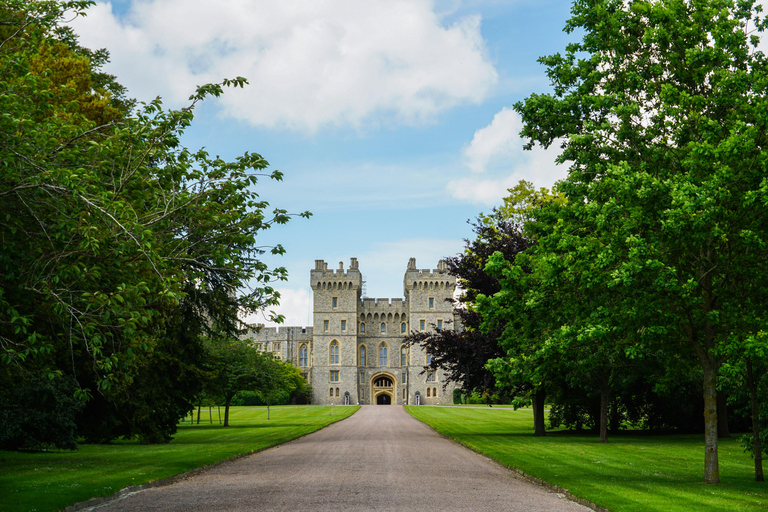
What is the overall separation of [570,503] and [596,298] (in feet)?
14.3

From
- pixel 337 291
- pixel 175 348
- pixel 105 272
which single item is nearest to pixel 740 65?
pixel 105 272

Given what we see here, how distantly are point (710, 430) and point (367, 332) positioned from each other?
3116 inches

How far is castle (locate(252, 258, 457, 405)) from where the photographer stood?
88875 mm

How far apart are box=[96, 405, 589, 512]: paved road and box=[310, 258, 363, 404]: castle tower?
69265 millimetres

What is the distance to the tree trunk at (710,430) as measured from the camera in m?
13.4

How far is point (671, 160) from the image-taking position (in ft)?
45.9

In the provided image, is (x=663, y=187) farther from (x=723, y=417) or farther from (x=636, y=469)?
(x=723, y=417)

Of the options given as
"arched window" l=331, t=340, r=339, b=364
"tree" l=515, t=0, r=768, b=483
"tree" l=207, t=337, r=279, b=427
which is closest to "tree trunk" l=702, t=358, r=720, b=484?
"tree" l=515, t=0, r=768, b=483

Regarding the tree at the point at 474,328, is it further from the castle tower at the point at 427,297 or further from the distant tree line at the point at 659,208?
the castle tower at the point at 427,297

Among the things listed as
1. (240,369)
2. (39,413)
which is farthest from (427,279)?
(39,413)

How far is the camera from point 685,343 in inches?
581

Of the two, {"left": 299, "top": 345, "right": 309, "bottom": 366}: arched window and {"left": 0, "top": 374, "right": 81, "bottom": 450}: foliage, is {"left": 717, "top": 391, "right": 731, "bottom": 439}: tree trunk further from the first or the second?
{"left": 299, "top": 345, "right": 309, "bottom": 366}: arched window

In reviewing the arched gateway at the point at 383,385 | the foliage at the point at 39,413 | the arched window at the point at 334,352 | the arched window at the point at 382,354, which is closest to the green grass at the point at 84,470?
the foliage at the point at 39,413

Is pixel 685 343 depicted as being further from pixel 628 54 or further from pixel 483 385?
pixel 483 385
